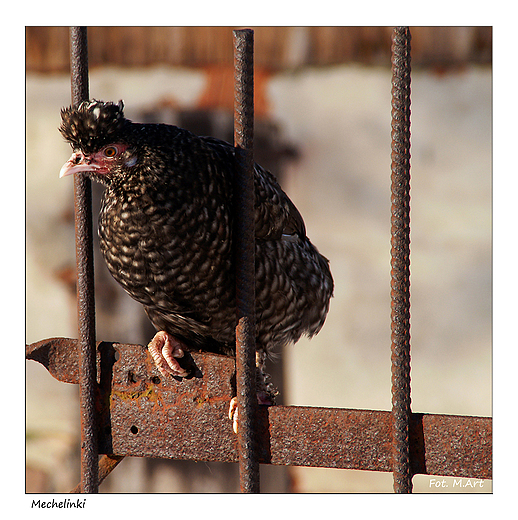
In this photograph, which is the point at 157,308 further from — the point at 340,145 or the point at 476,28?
the point at 476,28

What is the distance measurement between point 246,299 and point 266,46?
1557mm

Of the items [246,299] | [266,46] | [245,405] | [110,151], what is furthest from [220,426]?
[266,46]

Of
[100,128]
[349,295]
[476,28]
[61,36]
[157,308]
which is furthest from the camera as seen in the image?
[349,295]

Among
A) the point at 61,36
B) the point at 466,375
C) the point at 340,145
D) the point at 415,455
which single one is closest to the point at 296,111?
the point at 340,145

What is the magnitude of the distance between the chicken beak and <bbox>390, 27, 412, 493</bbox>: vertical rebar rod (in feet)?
2.53

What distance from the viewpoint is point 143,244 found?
1.40 metres

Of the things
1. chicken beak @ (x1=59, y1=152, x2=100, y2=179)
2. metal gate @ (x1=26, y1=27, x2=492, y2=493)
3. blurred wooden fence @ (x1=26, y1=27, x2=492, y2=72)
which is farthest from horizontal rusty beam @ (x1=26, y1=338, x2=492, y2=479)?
blurred wooden fence @ (x1=26, y1=27, x2=492, y2=72)

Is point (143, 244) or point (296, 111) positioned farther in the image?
point (296, 111)

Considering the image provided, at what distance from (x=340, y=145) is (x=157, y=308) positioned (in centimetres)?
136

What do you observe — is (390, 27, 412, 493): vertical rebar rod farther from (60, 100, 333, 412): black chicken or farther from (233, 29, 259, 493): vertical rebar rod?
(60, 100, 333, 412): black chicken

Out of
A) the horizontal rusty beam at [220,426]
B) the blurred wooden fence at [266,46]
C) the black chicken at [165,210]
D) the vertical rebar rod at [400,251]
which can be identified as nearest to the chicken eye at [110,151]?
the black chicken at [165,210]

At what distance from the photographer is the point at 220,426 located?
1.36 m

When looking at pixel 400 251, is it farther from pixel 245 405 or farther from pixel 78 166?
pixel 78 166

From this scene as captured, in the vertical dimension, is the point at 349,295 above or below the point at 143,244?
below
